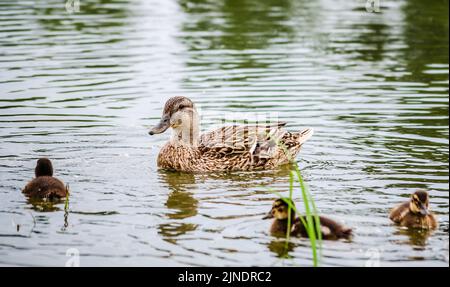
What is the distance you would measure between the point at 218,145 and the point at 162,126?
57 cm

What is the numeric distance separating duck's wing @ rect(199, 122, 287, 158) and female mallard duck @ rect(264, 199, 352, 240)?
87.4 inches

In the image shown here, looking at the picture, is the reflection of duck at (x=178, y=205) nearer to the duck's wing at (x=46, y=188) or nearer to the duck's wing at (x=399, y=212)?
the duck's wing at (x=46, y=188)

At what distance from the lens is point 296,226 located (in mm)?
6906

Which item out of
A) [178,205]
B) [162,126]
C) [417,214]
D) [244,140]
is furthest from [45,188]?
[417,214]

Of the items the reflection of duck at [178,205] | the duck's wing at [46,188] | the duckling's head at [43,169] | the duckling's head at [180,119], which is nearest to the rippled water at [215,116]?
the reflection of duck at [178,205]

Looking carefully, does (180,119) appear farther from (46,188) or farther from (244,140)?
(46,188)

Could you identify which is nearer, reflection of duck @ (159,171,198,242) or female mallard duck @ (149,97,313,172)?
reflection of duck @ (159,171,198,242)

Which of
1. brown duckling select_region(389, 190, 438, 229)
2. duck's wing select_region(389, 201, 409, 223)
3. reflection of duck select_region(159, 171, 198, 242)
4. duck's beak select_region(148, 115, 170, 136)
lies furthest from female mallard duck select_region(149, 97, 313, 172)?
brown duckling select_region(389, 190, 438, 229)

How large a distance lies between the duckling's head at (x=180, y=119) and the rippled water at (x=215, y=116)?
1.29 feet

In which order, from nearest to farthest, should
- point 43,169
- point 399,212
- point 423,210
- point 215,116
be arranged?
point 423,210 < point 399,212 < point 43,169 < point 215,116

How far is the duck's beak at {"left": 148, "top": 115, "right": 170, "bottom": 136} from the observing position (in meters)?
9.32

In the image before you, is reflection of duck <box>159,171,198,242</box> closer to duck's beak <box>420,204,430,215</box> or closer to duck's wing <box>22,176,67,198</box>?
duck's wing <box>22,176,67,198</box>

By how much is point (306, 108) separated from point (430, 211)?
4482mm

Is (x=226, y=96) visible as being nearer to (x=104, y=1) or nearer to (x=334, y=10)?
(x=334, y=10)
